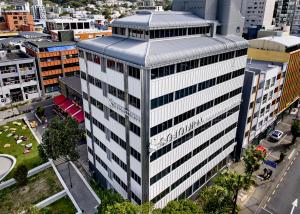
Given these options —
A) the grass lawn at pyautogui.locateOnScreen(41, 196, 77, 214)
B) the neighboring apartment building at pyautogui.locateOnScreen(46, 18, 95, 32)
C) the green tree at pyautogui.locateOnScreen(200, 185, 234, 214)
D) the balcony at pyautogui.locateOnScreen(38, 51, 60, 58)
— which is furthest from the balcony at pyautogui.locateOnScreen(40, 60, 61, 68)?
the green tree at pyautogui.locateOnScreen(200, 185, 234, 214)

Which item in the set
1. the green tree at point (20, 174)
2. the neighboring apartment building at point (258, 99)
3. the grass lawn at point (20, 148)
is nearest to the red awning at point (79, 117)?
the grass lawn at point (20, 148)

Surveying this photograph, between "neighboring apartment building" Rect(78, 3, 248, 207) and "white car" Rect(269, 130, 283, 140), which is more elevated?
"neighboring apartment building" Rect(78, 3, 248, 207)

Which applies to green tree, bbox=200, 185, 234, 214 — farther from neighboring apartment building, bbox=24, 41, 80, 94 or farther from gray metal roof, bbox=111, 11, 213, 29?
neighboring apartment building, bbox=24, 41, 80, 94

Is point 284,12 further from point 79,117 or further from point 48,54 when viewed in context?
point 79,117

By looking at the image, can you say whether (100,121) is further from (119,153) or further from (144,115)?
(144,115)

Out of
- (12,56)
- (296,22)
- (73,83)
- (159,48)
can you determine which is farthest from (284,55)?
(296,22)

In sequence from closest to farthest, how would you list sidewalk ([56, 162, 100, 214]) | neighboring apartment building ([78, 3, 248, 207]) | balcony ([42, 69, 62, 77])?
neighboring apartment building ([78, 3, 248, 207]) < sidewalk ([56, 162, 100, 214]) < balcony ([42, 69, 62, 77])
